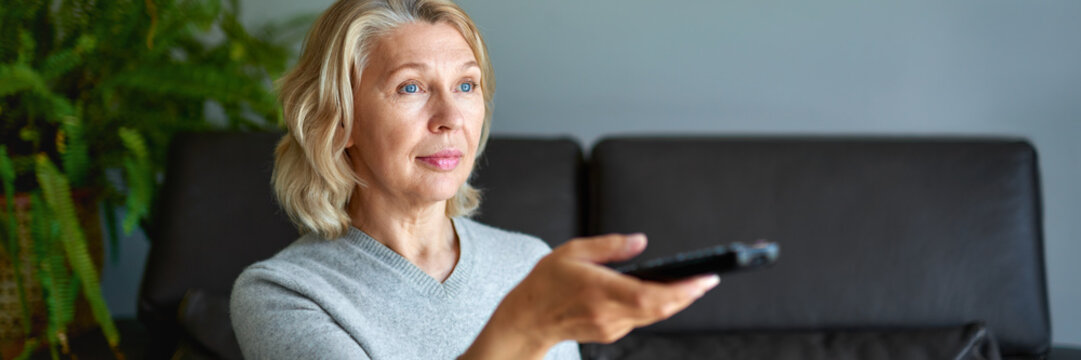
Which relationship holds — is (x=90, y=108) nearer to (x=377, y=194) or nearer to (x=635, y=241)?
(x=377, y=194)

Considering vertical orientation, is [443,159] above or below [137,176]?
above

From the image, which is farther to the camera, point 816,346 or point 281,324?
point 816,346

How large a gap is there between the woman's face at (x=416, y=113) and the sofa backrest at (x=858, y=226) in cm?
57

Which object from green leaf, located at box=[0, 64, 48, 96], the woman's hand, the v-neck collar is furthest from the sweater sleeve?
green leaf, located at box=[0, 64, 48, 96]

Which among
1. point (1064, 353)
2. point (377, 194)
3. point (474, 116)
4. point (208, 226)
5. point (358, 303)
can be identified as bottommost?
point (1064, 353)

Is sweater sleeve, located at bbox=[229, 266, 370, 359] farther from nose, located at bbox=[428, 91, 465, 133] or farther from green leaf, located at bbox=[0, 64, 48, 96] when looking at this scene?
green leaf, located at bbox=[0, 64, 48, 96]

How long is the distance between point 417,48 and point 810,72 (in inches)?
45.5

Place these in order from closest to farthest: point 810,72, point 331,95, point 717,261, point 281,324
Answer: point 717,261 → point 281,324 → point 331,95 → point 810,72

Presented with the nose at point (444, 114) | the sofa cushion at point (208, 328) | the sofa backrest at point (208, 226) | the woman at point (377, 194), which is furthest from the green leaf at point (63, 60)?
the nose at point (444, 114)

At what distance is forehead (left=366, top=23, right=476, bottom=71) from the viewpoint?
1.05 meters

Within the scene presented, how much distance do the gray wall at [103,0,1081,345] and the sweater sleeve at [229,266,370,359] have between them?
1.06m

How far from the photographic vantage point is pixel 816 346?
143 cm

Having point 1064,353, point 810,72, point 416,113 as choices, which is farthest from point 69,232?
point 1064,353

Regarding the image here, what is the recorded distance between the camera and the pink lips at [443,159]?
3.43 ft
